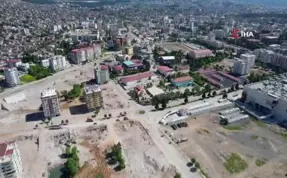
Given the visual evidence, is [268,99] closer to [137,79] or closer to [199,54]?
[137,79]

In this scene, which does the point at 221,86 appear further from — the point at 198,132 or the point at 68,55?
the point at 68,55

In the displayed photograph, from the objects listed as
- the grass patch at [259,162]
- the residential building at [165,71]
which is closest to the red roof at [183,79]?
the residential building at [165,71]

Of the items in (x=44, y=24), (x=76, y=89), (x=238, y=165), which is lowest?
(x=238, y=165)

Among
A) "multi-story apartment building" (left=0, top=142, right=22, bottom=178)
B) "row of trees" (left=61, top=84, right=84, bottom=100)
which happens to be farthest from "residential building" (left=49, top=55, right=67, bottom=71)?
"multi-story apartment building" (left=0, top=142, right=22, bottom=178)

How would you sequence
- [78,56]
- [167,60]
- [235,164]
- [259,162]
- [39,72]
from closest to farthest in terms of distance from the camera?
1. [235,164]
2. [259,162]
3. [39,72]
4. [167,60]
5. [78,56]

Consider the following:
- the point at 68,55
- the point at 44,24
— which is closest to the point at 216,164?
the point at 68,55

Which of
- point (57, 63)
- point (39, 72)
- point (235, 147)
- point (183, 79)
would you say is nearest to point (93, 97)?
point (183, 79)
